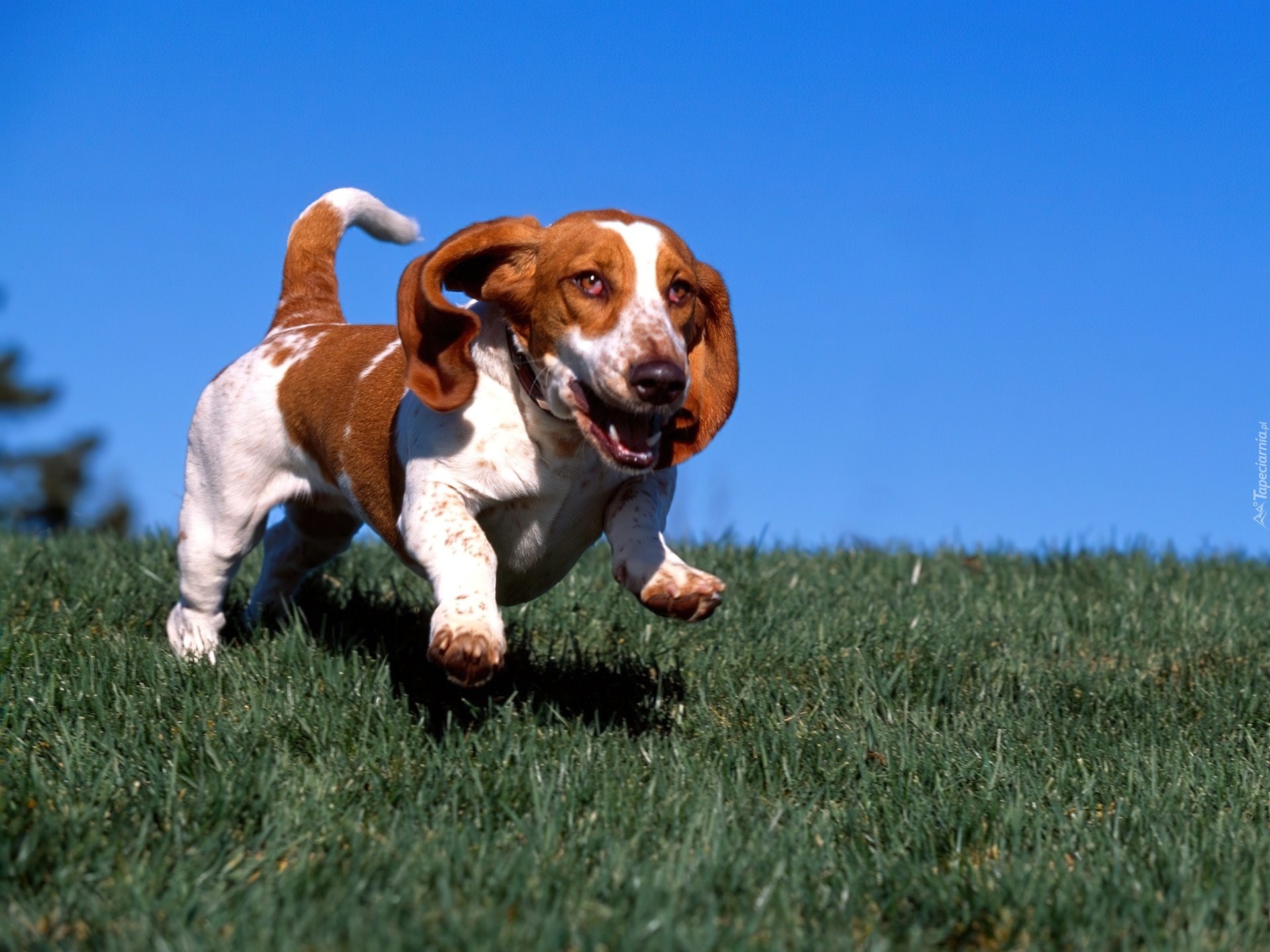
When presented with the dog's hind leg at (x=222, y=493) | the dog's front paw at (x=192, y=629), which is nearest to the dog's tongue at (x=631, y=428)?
the dog's hind leg at (x=222, y=493)

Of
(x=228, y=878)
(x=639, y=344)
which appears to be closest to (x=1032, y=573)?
(x=639, y=344)

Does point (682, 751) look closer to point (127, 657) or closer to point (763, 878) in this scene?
point (763, 878)

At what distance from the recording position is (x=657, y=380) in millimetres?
3418

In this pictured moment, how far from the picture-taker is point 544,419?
12.7 feet

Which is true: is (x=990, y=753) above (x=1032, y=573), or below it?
below

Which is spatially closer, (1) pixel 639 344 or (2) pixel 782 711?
(1) pixel 639 344

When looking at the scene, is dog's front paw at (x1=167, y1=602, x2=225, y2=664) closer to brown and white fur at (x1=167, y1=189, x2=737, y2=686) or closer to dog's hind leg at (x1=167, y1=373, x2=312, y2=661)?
dog's hind leg at (x1=167, y1=373, x2=312, y2=661)

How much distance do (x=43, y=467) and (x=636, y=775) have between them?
104 ft

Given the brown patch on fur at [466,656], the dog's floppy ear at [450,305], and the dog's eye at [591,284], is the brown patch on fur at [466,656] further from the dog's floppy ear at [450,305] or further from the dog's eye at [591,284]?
the dog's eye at [591,284]

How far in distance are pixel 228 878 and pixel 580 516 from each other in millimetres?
1582

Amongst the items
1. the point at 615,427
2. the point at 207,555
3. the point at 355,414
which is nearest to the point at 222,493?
the point at 207,555

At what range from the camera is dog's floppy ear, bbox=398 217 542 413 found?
3789mm

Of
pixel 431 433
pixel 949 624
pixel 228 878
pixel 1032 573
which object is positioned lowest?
pixel 228 878

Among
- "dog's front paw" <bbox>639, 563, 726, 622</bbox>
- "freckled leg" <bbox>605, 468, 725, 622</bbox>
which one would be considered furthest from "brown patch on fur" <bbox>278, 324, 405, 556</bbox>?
"dog's front paw" <bbox>639, 563, 726, 622</bbox>
